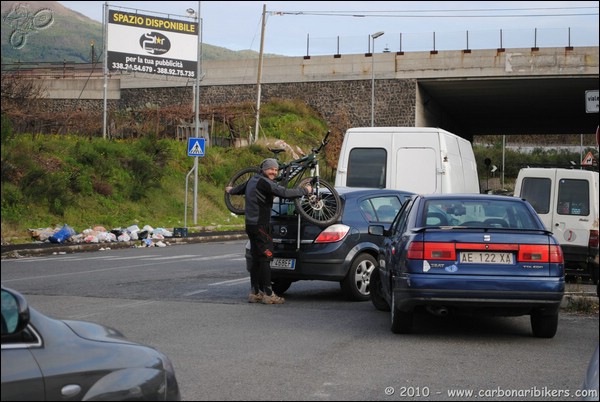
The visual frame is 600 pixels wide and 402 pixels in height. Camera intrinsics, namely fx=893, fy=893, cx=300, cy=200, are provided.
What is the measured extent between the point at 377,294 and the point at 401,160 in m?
5.31

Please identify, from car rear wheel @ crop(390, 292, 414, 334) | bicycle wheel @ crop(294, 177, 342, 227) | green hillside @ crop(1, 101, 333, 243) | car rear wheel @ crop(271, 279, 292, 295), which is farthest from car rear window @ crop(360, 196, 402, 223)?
green hillside @ crop(1, 101, 333, 243)

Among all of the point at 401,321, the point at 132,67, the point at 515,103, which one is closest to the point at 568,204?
the point at 401,321

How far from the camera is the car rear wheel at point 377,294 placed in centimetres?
1184

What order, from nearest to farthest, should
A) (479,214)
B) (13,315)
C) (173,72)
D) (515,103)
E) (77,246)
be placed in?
(13,315), (479,214), (77,246), (173,72), (515,103)

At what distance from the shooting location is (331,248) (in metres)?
12.4

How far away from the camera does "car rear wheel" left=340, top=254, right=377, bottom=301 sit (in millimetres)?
12594

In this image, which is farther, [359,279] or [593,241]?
[593,241]

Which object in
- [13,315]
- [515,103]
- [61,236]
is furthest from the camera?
[515,103]

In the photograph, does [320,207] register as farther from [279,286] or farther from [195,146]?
[195,146]

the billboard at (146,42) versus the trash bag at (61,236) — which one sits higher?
the billboard at (146,42)

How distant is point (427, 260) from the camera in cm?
926

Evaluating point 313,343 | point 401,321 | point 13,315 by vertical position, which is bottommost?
point 313,343

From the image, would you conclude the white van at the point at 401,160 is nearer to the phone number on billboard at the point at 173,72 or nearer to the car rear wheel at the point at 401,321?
the car rear wheel at the point at 401,321

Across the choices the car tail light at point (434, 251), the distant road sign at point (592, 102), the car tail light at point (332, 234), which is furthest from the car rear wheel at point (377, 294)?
the distant road sign at point (592, 102)
